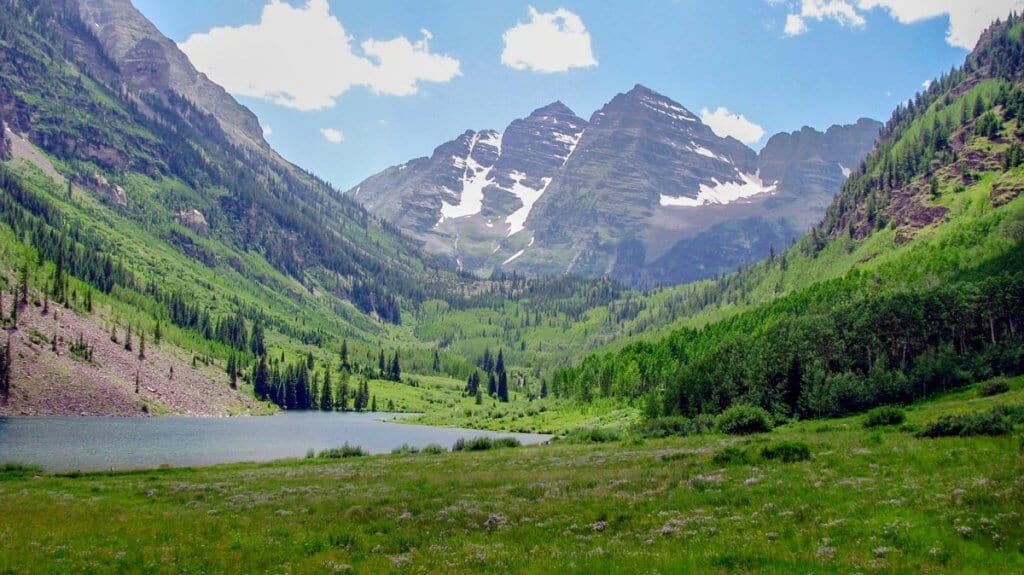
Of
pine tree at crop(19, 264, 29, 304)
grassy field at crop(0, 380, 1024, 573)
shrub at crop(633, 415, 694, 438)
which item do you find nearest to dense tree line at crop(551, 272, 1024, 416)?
shrub at crop(633, 415, 694, 438)

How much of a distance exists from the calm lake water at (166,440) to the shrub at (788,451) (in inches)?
2430

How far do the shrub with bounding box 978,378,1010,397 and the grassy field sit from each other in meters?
35.8

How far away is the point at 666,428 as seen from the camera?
80.8 m

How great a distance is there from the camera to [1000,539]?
57.7 feet

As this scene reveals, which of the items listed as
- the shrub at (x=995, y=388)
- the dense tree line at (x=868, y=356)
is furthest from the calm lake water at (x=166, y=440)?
the shrub at (x=995, y=388)

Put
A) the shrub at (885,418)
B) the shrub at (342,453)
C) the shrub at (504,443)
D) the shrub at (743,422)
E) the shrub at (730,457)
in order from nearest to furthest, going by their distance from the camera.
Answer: the shrub at (730,457), the shrub at (885,418), the shrub at (743,422), the shrub at (342,453), the shrub at (504,443)

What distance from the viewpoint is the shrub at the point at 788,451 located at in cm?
3844

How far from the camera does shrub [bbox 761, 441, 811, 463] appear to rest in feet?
126

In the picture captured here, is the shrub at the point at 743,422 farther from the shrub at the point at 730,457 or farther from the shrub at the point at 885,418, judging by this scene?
the shrub at the point at 730,457

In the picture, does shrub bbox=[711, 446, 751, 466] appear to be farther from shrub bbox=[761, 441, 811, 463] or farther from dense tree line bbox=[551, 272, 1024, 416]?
dense tree line bbox=[551, 272, 1024, 416]

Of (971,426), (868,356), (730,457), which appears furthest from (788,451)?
(868,356)

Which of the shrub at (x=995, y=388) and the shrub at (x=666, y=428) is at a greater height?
the shrub at (x=995, y=388)

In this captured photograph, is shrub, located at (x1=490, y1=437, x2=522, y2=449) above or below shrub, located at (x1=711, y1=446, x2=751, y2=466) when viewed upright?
below

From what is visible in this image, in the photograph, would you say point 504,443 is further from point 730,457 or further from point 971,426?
point 971,426
